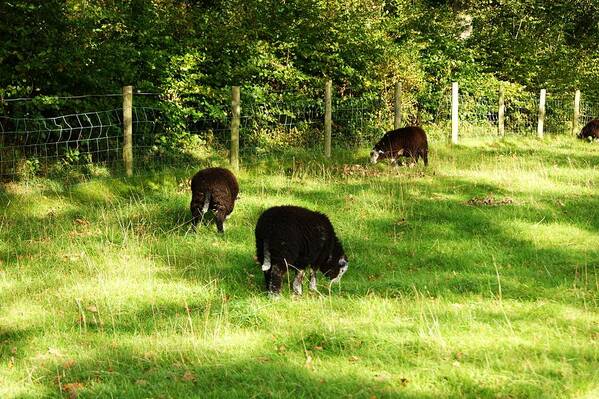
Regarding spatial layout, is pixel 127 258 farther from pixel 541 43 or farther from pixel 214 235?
pixel 541 43

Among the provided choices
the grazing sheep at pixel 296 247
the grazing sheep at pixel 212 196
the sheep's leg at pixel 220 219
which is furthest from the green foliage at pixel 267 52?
the grazing sheep at pixel 296 247

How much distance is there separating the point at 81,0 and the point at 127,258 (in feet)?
27.5

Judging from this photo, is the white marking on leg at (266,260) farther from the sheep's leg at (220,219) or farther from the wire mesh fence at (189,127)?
the wire mesh fence at (189,127)

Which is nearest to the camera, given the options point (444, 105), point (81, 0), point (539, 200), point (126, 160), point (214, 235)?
point (214, 235)

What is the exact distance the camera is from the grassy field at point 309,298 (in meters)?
5.80

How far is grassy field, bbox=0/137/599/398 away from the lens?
5.80 metres

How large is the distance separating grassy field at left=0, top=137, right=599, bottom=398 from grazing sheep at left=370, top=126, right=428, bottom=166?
364 centimetres

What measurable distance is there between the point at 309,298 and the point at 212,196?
11.0 feet

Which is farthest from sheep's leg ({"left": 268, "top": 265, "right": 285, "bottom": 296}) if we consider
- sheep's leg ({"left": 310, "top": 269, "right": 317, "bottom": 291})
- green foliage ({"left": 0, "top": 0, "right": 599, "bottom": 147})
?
green foliage ({"left": 0, "top": 0, "right": 599, "bottom": 147})

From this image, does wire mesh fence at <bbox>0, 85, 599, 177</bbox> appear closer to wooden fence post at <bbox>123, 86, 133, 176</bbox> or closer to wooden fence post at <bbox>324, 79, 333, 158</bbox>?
wooden fence post at <bbox>123, 86, 133, 176</bbox>

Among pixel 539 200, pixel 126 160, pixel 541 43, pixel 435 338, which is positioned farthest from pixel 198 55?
pixel 541 43

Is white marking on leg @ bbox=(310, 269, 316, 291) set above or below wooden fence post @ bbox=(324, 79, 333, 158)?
below

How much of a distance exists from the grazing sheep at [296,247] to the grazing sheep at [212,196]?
8.41 feet

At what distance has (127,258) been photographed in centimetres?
914
